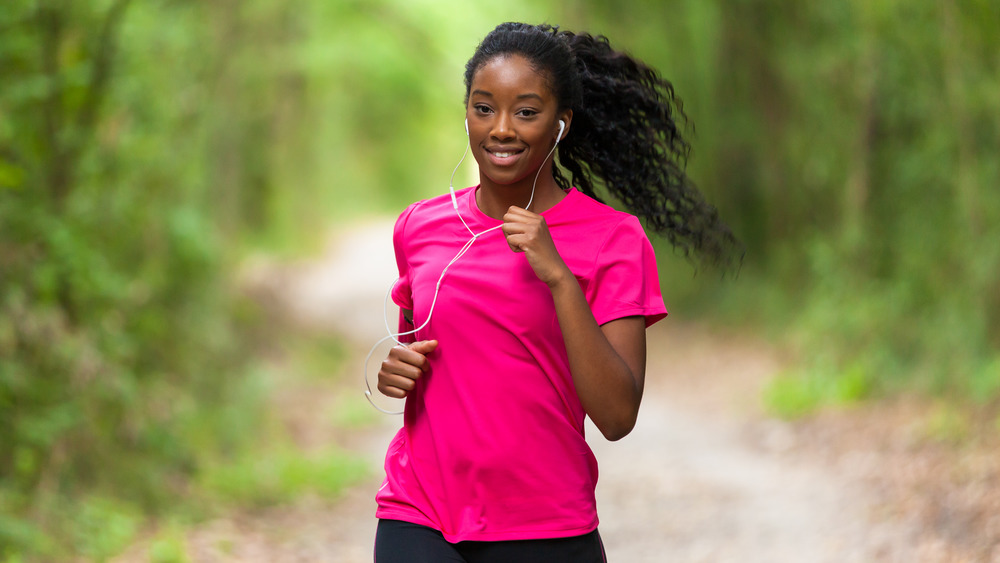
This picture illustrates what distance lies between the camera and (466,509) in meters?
2.08

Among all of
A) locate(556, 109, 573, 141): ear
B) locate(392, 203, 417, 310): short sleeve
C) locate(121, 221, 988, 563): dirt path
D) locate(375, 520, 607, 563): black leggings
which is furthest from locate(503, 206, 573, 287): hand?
locate(121, 221, 988, 563): dirt path

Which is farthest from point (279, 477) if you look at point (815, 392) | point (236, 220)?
point (236, 220)

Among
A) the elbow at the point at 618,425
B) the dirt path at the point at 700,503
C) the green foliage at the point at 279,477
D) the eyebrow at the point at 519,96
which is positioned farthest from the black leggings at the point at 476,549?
the green foliage at the point at 279,477

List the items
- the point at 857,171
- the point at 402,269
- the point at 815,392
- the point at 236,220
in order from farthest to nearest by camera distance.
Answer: the point at 236,220 < the point at 857,171 < the point at 815,392 < the point at 402,269

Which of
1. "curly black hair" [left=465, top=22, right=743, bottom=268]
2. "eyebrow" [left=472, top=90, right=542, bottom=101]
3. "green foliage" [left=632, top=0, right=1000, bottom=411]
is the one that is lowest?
"eyebrow" [left=472, top=90, right=542, bottom=101]

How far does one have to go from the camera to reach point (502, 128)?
2.04 m

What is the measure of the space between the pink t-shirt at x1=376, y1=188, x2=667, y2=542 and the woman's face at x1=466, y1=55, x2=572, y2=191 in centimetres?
13

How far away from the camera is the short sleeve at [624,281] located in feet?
6.63

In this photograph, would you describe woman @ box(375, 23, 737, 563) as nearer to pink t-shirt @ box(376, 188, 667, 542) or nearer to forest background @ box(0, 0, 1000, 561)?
pink t-shirt @ box(376, 188, 667, 542)

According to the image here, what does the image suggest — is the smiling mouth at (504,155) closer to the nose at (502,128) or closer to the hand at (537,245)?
the nose at (502,128)

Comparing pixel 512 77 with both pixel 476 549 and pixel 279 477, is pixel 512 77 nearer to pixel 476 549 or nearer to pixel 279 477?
pixel 476 549

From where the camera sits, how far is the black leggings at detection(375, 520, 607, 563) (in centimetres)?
206

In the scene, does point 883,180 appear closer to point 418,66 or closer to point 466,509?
point 466,509

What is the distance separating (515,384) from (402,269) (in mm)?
505
